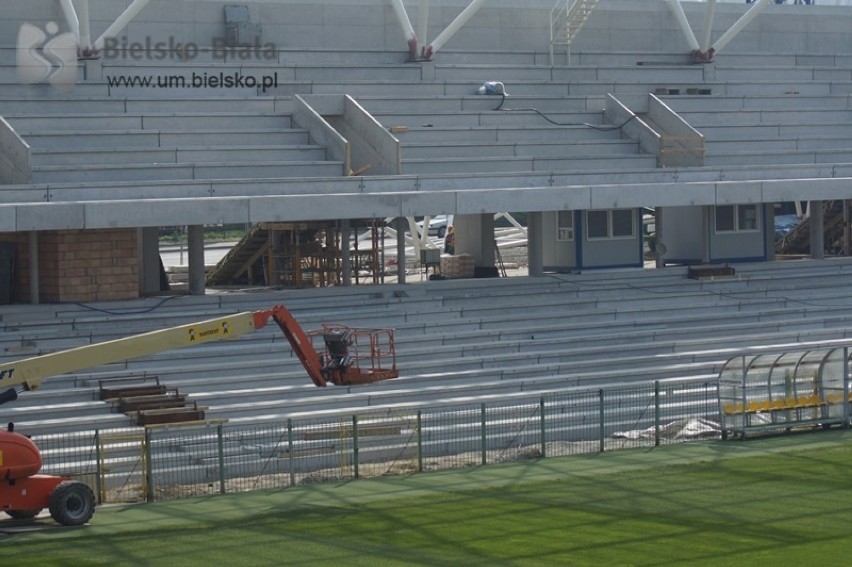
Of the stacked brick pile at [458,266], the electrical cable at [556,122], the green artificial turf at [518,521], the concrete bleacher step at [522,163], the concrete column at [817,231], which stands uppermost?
the electrical cable at [556,122]

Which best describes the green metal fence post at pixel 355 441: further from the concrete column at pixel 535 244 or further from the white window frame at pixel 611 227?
the white window frame at pixel 611 227

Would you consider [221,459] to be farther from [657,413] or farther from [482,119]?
[482,119]

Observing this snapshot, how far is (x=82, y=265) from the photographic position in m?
29.3

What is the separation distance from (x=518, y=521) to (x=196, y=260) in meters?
13.6

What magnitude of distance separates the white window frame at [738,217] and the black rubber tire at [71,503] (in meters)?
22.9

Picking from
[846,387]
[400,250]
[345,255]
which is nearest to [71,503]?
[345,255]

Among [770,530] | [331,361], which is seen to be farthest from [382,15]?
[770,530]

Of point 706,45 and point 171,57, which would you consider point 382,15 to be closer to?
point 171,57

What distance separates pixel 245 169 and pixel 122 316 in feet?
16.5

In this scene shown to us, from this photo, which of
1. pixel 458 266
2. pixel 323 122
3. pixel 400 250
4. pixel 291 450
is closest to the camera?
pixel 291 450

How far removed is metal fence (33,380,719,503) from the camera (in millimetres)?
22031

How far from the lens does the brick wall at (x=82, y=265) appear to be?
2912 cm

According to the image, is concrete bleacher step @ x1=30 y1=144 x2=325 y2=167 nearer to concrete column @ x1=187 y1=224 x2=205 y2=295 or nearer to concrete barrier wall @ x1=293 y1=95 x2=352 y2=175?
concrete barrier wall @ x1=293 y1=95 x2=352 y2=175

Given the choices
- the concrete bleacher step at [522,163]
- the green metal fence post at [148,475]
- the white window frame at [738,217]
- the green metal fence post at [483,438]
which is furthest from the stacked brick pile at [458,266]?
the green metal fence post at [148,475]
